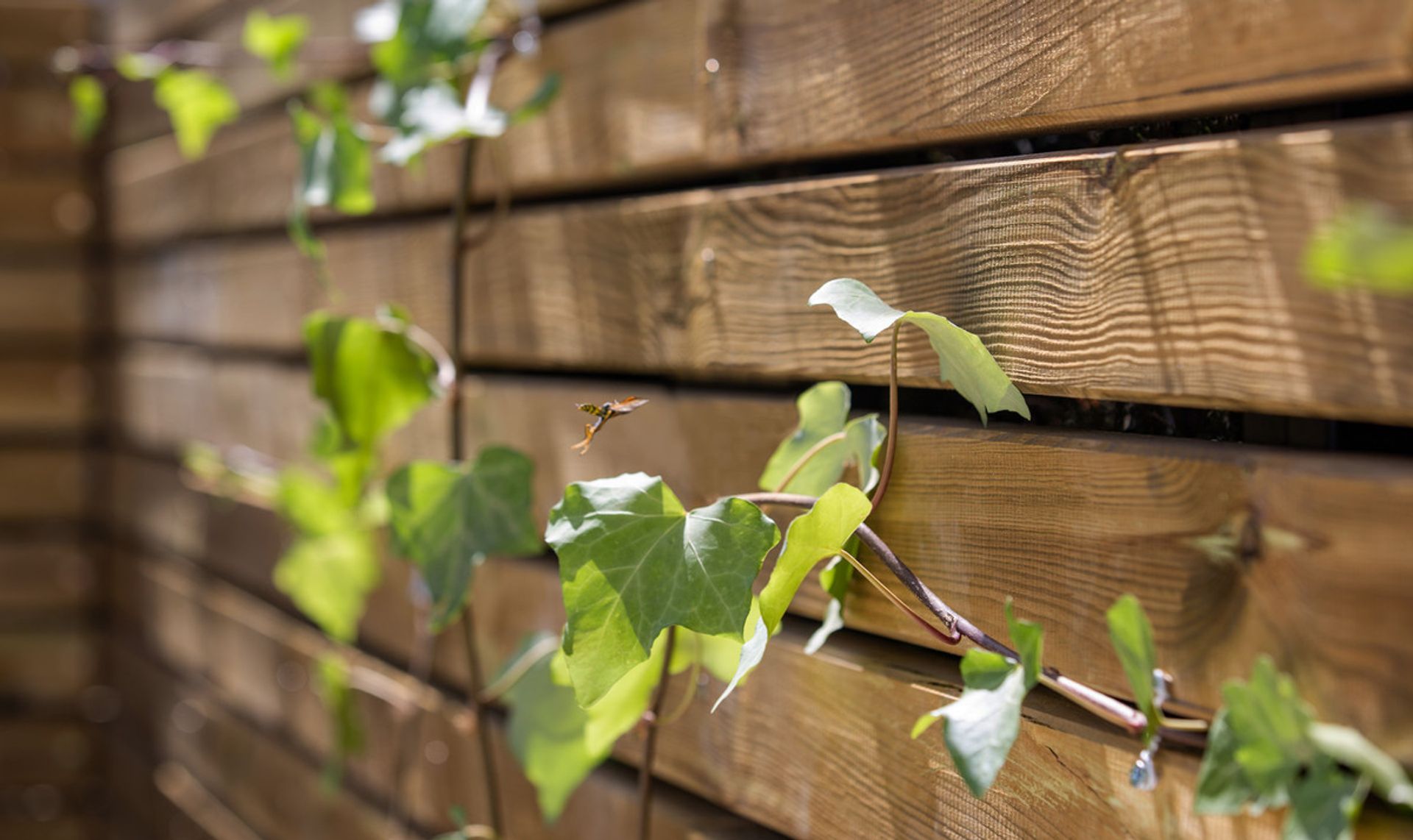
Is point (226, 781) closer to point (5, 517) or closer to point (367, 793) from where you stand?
point (367, 793)

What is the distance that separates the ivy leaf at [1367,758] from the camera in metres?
0.52

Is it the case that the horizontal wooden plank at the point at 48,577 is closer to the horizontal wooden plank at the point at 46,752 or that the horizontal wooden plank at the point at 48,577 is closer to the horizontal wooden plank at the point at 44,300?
the horizontal wooden plank at the point at 46,752

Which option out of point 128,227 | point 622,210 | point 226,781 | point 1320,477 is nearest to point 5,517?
point 128,227

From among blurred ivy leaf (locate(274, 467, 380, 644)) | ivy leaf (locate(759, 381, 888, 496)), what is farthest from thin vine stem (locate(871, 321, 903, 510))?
blurred ivy leaf (locate(274, 467, 380, 644))

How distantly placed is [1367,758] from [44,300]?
296 centimetres

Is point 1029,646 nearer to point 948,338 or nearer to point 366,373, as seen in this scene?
point 948,338

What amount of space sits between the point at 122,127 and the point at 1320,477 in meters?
2.68

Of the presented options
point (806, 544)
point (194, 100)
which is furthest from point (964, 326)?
point (194, 100)

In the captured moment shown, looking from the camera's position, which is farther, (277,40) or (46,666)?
(46,666)

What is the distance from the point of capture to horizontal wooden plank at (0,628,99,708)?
9.34ft

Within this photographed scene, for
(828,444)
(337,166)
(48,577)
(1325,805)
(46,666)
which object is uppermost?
(337,166)

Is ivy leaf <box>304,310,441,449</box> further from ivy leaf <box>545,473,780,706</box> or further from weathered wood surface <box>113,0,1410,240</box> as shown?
ivy leaf <box>545,473,780,706</box>

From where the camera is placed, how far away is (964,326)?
771 millimetres

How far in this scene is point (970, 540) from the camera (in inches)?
Result: 30.6
